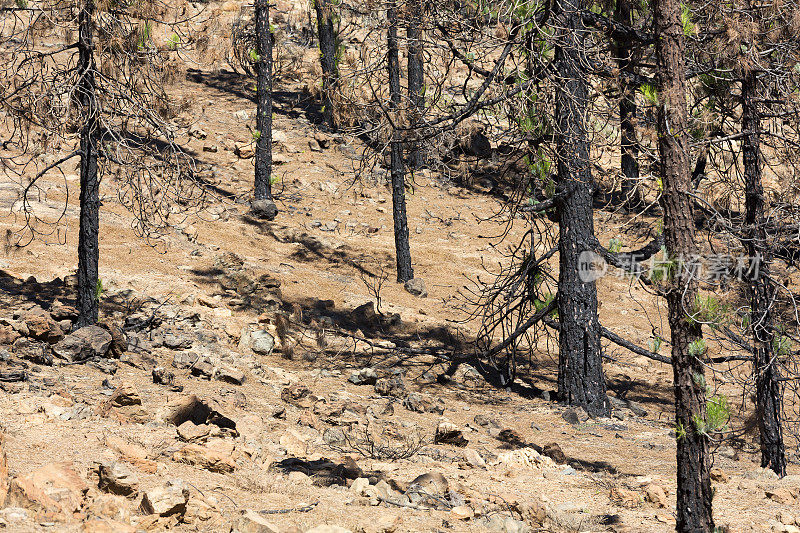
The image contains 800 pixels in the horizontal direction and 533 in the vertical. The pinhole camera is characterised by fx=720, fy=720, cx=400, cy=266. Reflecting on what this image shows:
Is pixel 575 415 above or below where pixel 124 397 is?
below

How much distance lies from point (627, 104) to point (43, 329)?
741cm

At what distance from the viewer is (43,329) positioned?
8109 mm

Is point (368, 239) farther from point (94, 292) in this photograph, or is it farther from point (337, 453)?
point (337, 453)

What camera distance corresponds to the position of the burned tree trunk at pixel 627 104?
5863 mm

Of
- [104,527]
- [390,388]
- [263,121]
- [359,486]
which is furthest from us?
[263,121]

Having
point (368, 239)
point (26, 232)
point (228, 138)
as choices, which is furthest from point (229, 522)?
point (228, 138)

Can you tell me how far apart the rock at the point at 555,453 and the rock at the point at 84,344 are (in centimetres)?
505

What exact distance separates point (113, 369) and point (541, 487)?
15.5 feet

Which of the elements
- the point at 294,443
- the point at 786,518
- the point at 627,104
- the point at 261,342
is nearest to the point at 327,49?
the point at 261,342

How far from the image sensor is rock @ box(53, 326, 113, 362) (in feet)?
26.3

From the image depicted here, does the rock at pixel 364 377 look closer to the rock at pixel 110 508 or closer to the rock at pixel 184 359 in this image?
the rock at pixel 184 359

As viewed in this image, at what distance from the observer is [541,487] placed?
247 inches

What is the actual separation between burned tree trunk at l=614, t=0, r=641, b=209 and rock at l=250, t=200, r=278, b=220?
7.59 meters

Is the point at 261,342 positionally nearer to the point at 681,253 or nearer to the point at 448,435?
the point at 448,435
